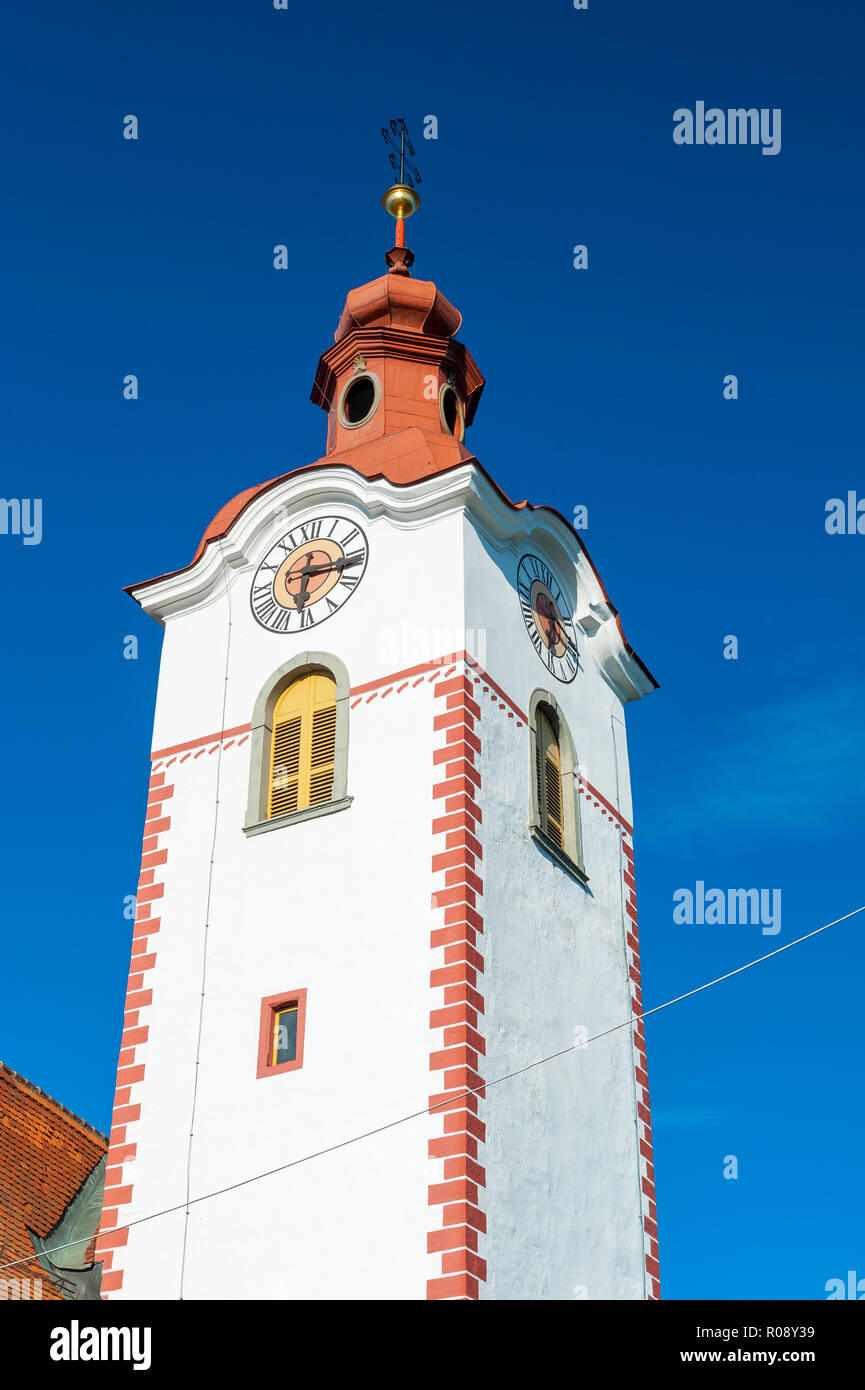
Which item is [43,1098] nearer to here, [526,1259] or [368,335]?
[526,1259]

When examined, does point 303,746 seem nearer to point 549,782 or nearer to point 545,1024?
point 549,782

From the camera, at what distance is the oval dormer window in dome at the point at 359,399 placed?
2698 centimetres

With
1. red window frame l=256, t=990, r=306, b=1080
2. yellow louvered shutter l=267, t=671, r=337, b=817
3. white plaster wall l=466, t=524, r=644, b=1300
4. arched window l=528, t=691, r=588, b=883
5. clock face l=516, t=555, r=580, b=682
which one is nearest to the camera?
white plaster wall l=466, t=524, r=644, b=1300

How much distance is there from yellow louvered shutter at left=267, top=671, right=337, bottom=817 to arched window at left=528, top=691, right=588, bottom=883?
246 centimetres

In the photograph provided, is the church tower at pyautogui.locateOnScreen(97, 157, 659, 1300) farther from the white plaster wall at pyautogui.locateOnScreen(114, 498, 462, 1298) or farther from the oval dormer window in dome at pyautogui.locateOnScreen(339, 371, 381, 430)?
the oval dormer window in dome at pyautogui.locateOnScreen(339, 371, 381, 430)

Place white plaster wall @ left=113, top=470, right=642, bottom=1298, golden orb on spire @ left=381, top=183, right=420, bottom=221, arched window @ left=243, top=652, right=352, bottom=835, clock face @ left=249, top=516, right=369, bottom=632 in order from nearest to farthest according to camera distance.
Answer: white plaster wall @ left=113, top=470, right=642, bottom=1298 < arched window @ left=243, top=652, right=352, bottom=835 < clock face @ left=249, top=516, right=369, bottom=632 < golden orb on spire @ left=381, top=183, right=420, bottom=221

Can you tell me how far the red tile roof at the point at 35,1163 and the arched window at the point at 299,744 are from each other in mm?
5449

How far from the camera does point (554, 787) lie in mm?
23141

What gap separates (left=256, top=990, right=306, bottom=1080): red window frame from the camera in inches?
777

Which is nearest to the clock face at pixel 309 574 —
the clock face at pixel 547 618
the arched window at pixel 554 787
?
the clock face at pixel 547 618

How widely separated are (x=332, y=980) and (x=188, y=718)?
5.07 m

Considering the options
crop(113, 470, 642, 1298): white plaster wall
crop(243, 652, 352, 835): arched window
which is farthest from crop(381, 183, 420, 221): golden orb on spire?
crop(243, 652, 352, 835): arched window

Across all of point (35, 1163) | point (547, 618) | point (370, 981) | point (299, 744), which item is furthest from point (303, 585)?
point (35, 1163)
